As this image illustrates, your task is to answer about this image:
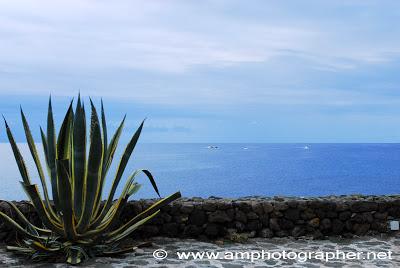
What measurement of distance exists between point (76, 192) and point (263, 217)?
8.46 ft

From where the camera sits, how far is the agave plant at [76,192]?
535 cm

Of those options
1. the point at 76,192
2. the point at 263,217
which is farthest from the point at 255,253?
the point at 76,192

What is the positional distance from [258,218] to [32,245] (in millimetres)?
2815

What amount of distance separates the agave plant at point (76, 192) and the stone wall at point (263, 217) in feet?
1.93

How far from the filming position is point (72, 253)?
5512 millimetres

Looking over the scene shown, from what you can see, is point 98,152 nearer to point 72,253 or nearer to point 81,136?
point 81,136

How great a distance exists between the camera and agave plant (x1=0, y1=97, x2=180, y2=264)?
5.35 m

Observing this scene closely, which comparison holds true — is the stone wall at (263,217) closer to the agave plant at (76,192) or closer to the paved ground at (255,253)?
the paved ground at (255,253)

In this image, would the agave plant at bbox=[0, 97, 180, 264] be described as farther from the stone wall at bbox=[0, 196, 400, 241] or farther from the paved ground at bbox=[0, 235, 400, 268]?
the stone wall at bbox=[0, 196, 400, 241]

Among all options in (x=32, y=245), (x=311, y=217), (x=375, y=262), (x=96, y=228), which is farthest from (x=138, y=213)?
(x=375, y=262)

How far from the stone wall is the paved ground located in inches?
6.7

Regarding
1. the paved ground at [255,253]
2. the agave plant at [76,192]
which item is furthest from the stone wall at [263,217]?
the agave plant at [76,192]

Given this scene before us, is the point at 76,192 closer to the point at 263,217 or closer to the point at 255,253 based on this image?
the point at 255,253

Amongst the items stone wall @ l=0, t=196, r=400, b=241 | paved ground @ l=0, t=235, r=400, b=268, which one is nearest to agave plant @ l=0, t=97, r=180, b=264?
paved ground @ l=0, t=235, r=400, b=268
